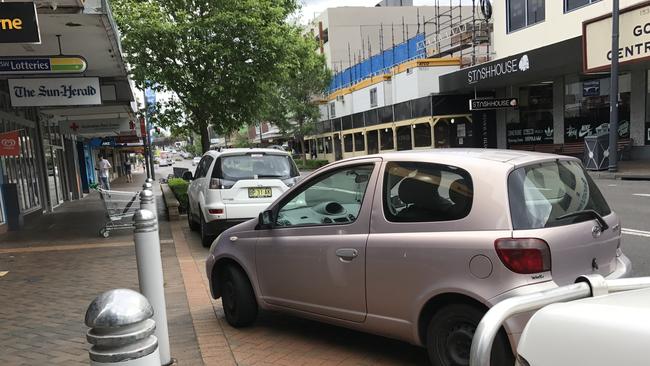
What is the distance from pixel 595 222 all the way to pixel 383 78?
3424 cm

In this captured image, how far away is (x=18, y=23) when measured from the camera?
6.15m

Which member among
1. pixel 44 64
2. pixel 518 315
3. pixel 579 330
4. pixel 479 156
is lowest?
pixel 518 315

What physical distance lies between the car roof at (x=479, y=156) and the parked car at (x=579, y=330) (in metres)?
1.80

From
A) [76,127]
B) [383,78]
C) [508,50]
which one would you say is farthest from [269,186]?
[383,78]

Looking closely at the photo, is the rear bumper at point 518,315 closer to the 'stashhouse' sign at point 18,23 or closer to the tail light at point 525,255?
the tail light at point 525,255

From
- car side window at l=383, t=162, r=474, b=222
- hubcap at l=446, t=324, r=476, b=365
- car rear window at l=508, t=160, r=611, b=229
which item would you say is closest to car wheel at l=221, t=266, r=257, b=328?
car side window at l=383, t=162, r=474, b=222

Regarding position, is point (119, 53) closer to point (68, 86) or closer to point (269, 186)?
point (68, 86)

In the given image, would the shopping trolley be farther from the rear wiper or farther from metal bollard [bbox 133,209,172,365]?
the rear wiper

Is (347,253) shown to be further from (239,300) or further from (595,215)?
(595,215)

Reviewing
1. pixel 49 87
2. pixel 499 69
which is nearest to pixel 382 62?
pixel 499 69

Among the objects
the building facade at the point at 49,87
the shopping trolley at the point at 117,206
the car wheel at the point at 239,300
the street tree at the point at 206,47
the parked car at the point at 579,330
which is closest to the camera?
the parked car at the point at 579,330

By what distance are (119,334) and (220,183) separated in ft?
23.9

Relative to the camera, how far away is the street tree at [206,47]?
45.4 feet

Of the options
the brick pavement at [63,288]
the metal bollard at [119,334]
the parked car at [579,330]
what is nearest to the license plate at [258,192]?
the brick pavement at [63,288]
